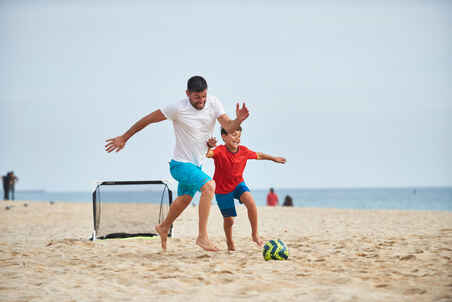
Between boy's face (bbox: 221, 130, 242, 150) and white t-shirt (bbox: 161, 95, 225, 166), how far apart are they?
57 cm

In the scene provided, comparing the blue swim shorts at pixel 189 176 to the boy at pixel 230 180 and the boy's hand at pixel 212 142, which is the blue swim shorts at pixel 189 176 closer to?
the boy's hand at pixel 212 142

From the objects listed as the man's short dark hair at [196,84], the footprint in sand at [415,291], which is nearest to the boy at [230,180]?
the man's short dark hair at [196,84]

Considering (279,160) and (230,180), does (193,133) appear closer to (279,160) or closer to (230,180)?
(230,180)

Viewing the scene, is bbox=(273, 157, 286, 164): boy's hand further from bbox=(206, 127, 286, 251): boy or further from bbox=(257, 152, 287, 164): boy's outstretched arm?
bbox=(206, 127, 286, 251): boy

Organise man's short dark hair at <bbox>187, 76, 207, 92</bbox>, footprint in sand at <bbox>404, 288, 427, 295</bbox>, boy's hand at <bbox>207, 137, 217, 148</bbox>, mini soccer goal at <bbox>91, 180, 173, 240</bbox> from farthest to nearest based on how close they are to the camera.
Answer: mini soccer goal at <bbox>91, 180, 173, 240</bbox>, boy's hand at <bbox>207, 137, 217, 148</bbox>, man's short dark hair at <bbox>187, 76, 207, 92</bbox>, footprint in sand at <bbox>404, 288, 427, 295</bbox>


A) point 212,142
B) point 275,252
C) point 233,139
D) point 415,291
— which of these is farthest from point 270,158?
point 415,291

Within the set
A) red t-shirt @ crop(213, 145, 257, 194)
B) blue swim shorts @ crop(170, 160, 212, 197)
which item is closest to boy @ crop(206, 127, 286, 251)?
red t-shirt @ crop(213, 145, 257, 194)

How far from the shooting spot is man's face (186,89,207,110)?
16.7ft

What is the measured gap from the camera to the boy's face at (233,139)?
590cm

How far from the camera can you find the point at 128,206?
8031mm

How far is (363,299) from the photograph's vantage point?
3162mm

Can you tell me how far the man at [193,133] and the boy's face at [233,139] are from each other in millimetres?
582

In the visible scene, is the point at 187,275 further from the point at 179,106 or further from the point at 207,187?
the point at 179,106

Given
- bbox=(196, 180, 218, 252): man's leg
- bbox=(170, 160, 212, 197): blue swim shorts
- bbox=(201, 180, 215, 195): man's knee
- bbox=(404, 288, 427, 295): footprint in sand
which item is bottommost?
bbox=(404, 288, 427, 295): footprint in sand
